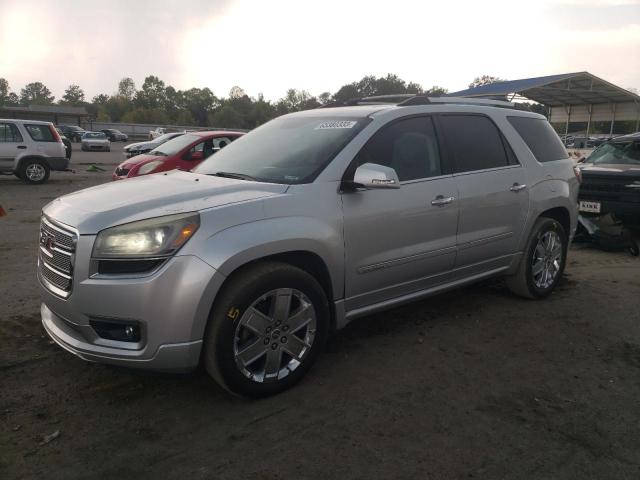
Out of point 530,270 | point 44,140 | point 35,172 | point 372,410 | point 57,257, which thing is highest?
point 44,140

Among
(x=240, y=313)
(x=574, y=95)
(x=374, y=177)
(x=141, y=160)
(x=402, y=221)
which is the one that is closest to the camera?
(x=240, y=313)

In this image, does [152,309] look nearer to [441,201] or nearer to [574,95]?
[441,201]

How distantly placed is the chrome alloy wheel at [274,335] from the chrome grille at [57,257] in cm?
100

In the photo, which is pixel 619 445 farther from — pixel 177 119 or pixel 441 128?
pixel 177 119

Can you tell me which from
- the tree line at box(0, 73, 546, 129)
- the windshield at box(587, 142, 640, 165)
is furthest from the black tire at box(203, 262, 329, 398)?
the tree line at box(0, 73, 546, 129)

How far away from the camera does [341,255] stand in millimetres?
3359

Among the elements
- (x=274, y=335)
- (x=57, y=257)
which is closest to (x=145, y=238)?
(x=57, y=257)

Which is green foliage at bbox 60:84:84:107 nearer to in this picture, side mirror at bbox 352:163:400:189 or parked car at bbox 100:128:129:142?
parked car at bbox 100:128:129:142

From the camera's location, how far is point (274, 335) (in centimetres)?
310

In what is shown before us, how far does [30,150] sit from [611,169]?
13965mm

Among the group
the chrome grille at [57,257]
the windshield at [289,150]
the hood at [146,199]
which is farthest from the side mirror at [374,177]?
the chrome grille at [57,257]

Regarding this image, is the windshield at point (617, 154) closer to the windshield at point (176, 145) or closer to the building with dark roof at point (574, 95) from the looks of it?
the windshield at point (176, 145)

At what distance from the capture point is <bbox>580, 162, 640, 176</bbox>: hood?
739cm

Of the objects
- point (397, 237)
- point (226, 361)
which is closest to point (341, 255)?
point (397, 237)
